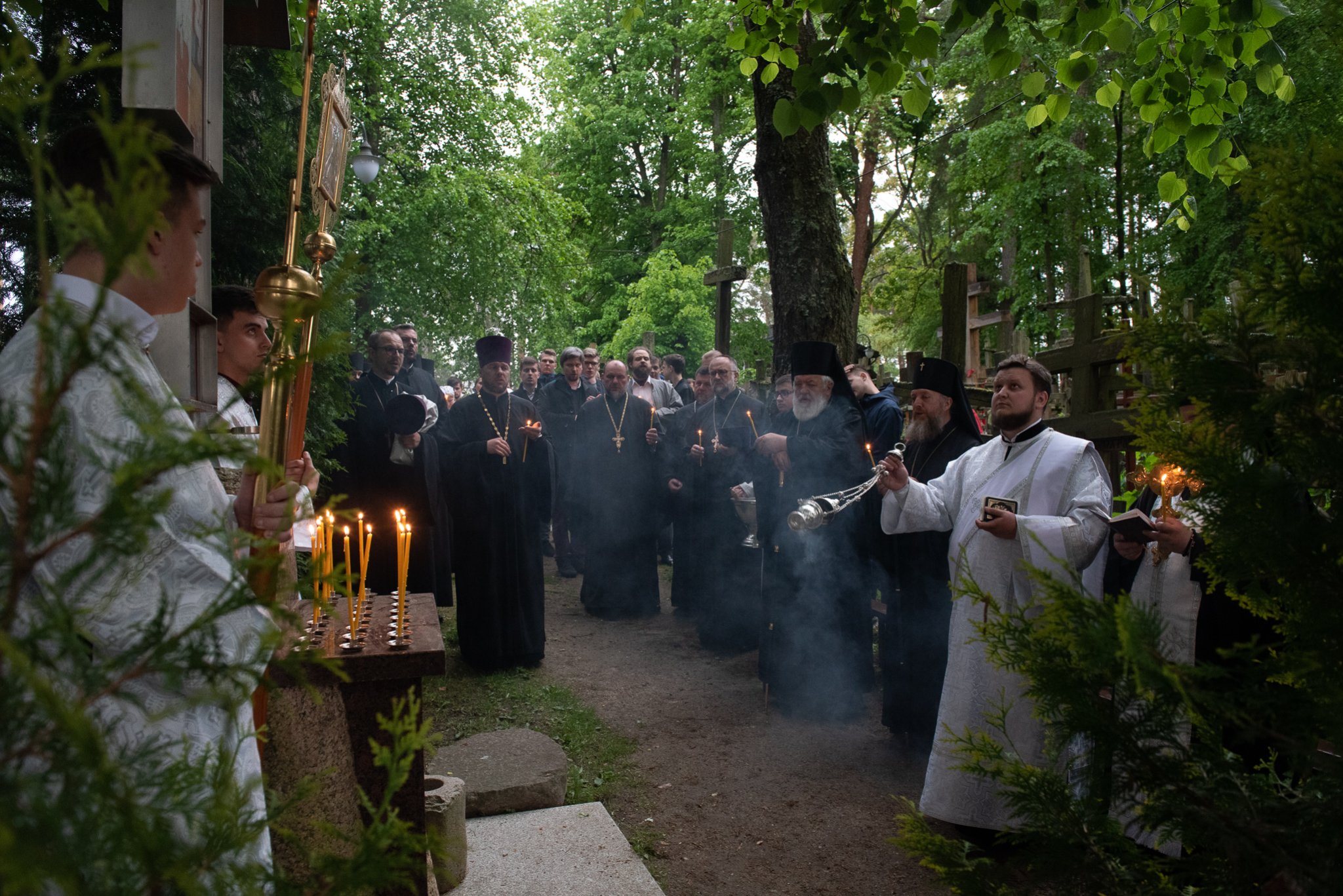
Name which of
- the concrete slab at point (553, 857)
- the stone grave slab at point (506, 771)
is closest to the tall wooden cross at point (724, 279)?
the stone grave slab at point (506, 771)

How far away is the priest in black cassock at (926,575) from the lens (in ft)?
18.1

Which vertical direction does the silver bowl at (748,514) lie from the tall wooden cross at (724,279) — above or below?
below

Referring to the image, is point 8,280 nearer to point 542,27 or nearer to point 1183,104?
point 1183,104

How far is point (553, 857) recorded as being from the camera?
13.4ft

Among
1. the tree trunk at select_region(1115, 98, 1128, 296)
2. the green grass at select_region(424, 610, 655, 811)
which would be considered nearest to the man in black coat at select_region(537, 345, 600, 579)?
the green grass at select_region(424, 610, 655, 811)

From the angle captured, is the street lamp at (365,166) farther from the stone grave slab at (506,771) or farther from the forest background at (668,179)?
the stone grave slab at (506,771)

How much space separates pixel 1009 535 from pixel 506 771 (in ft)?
8.85

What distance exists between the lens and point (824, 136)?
7117 mm

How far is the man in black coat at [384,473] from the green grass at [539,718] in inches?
37.5

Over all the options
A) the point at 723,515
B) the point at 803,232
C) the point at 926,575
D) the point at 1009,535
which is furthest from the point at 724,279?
the point at 1009,535

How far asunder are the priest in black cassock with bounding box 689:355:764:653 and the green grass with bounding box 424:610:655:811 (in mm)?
1767

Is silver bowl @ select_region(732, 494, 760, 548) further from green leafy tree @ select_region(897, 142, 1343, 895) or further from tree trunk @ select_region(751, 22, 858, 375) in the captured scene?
green leafy tree @ select_region(897, 142, 1343, 895)

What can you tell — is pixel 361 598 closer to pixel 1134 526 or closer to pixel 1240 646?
pixel 1240 646

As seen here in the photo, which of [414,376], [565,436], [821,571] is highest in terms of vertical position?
[414,376]
